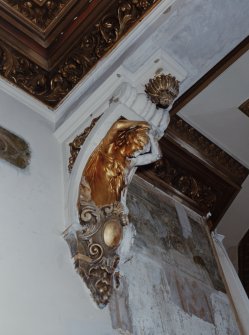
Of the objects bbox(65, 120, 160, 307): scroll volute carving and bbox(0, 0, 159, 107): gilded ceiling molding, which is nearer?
bbox(65, 120, 160, 307): scroll volute carving

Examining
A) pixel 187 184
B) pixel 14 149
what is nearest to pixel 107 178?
pixel 14 149

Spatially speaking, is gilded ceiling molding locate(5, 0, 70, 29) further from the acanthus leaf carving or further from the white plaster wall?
the acanthus leaf carving

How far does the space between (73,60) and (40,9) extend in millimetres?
382

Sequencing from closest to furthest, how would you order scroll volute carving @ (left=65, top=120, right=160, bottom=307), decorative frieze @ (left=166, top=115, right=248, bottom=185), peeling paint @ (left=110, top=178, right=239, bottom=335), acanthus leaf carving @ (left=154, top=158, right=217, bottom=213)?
scroll volute carving @ (left=65, top=120, right=160, bottom=307) → peeling paint @ (left=110, top=178, right=239, bottom=335) → decorative frieze @ (left=166, top=115, right=248, bottom=185) → acanthus leaf carving @ (left=154, top=158, right=217, bottom=213)

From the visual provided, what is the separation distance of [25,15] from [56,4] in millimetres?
201

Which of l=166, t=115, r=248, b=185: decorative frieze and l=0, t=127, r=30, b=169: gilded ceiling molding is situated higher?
l=166, t=115, r=248, b=185: decorative frieze

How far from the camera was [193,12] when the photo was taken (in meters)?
2.69

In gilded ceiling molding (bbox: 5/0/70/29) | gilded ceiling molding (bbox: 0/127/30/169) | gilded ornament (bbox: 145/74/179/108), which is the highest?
gilded ornament (bbox: 145/74/179/108)

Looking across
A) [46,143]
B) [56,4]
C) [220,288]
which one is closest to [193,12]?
[56,4]

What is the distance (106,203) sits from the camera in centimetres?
256

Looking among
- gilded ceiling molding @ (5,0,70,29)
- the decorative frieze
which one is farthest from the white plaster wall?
the decorative frieze

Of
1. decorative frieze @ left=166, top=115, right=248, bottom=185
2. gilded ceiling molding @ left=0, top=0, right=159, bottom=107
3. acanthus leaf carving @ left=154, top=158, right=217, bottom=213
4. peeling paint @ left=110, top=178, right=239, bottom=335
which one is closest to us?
peeling paint @ left=110, top=178, right=239, bottom=335

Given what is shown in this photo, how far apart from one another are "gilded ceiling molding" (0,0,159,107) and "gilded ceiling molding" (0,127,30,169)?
1.51ft

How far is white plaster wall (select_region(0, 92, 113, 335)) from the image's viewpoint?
2014 mm
